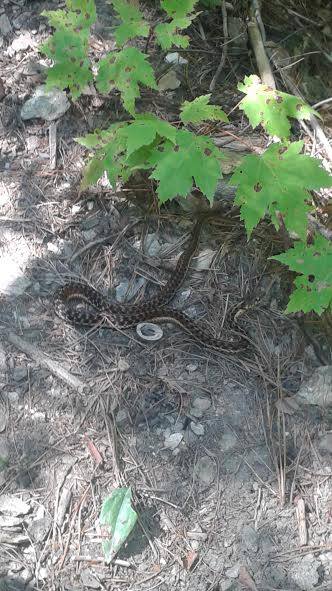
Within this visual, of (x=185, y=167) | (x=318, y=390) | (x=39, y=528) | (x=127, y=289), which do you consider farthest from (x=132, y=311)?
Answer: (x=39, y=528)

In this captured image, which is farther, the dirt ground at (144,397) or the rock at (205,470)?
the rock at (205,470)

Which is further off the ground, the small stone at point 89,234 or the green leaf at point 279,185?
the green leaf at point 279,185

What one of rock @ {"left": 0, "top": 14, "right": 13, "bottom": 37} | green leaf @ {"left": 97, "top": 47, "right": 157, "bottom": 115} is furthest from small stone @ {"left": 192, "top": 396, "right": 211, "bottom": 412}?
rock @ {"left": 0, "top": 14, "right": 13, "bottom": 37}

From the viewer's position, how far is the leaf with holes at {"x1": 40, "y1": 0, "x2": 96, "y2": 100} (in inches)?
173

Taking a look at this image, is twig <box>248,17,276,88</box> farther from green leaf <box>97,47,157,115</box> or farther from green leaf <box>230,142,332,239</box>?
green leaf <box>230,142,332,239</box>

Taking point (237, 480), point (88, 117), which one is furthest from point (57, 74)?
point (237, 480)

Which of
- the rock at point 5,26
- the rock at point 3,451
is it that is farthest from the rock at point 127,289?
the rock at point 5,26

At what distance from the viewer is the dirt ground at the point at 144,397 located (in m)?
3.39

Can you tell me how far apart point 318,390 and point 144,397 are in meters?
1.14

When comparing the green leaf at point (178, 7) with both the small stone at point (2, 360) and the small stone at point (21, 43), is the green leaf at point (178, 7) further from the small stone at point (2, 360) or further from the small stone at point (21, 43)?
the small stone at point (2, 360)

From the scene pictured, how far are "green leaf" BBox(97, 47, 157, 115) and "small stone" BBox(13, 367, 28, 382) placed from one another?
6.08 ft

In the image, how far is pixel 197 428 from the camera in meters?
3.87

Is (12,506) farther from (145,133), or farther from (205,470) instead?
(145,133)

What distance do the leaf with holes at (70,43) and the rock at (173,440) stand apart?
2.59 m
